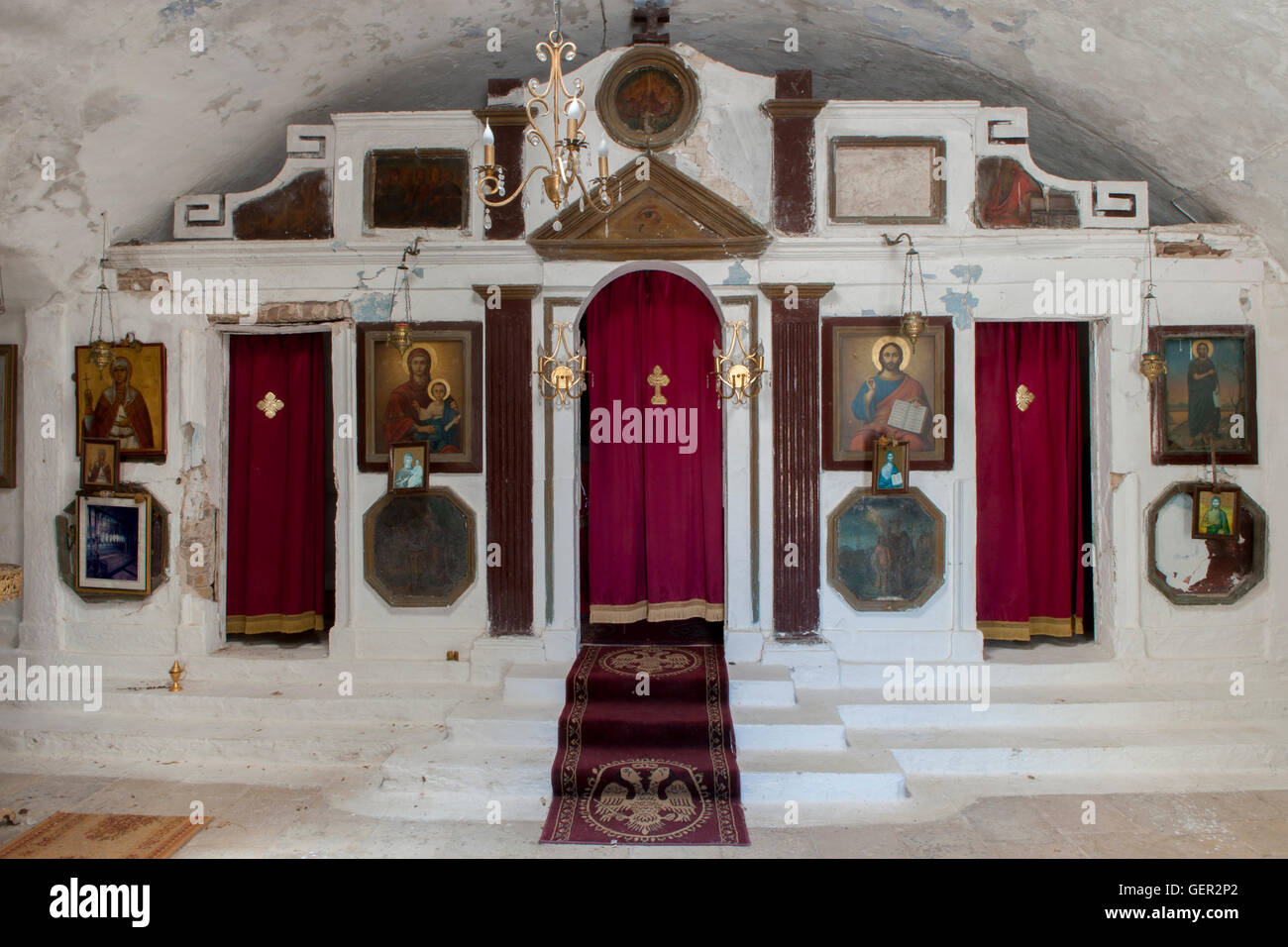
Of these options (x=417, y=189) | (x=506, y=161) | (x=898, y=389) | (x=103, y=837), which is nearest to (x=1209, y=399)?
(x=898, y=389)

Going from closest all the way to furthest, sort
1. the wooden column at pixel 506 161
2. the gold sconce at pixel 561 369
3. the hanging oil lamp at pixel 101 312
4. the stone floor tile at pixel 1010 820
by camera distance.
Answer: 1. the stone floor tile at pixel 1010 820
2. the gold sconce at pixel 561 369
3. the wooden column at pixel 506 161
4. the hanging oil lamp at pixel 101 312

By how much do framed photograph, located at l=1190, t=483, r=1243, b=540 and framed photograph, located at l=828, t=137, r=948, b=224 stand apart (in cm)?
255

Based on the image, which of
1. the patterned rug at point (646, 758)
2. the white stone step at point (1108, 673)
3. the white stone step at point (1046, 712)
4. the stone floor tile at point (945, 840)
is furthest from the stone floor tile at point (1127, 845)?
the patterned rug at point (646, 758)

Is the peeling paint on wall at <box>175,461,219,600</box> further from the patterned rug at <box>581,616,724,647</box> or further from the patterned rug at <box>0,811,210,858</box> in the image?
the patterned rug at <box>581,616,724,647</box>

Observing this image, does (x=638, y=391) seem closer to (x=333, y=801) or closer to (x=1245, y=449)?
(x=333, y=801)

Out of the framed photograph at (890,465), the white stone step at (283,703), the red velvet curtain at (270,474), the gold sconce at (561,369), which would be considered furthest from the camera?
the red velvet curtain at (270,474)

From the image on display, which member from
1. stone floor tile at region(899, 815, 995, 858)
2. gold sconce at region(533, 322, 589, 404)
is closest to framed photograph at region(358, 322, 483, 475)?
gold sconce at region(533, 322, 589, 404)

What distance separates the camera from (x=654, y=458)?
6480mm

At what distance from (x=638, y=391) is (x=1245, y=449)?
408 centimetres

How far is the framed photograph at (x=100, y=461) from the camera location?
19.9ft

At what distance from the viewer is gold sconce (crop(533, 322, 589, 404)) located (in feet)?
18.7

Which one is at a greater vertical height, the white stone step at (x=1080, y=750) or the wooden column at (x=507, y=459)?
the wooden column at (x=507, y=459)

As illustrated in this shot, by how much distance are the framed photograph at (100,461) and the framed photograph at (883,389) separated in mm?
4784

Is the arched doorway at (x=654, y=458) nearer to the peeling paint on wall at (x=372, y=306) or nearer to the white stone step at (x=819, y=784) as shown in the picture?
the peeling paint on wall at (x=372, y=306)
